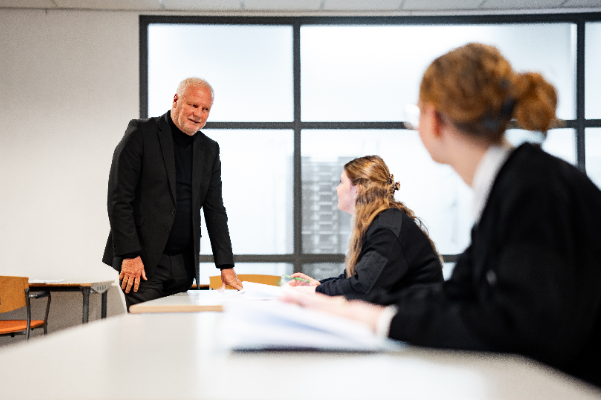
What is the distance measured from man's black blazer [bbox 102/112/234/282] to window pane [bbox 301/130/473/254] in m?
2.08

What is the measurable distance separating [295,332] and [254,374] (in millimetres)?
130

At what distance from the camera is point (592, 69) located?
14.5ft

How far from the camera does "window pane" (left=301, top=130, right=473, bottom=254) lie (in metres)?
4.38

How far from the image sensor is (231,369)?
0.57 meters

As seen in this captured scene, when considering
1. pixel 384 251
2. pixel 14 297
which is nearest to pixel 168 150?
pixel 384 251

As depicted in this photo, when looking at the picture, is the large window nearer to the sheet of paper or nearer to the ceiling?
the ceiling

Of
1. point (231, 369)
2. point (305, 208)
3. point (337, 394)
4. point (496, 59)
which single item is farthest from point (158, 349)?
point (305, 208)

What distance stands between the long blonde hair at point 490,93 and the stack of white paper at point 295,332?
41 cm

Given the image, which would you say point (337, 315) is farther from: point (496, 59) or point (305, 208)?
point (305, 208)

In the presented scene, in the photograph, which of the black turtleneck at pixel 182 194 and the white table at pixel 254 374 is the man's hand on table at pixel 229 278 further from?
the white table at pixel 254 374

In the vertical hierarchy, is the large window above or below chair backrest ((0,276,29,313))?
above

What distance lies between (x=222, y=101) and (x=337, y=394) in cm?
415

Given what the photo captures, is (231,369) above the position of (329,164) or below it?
below

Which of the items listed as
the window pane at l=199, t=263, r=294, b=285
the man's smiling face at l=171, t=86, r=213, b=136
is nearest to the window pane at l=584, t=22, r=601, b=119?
the window pane at l=199, t=263, r=294, b=285
